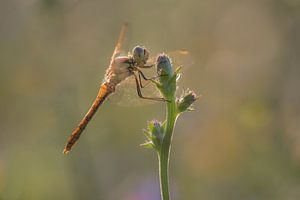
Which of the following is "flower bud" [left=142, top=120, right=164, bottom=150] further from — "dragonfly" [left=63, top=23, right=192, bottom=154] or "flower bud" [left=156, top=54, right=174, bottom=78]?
"dragonfly" [left=63, top=23, right=192, bottom=154]

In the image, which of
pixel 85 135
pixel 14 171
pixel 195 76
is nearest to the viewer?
pixel 14 171

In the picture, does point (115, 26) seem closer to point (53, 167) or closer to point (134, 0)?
point (134, 0)

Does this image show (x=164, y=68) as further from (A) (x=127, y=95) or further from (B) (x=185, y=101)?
(A) (x=127, y=95)

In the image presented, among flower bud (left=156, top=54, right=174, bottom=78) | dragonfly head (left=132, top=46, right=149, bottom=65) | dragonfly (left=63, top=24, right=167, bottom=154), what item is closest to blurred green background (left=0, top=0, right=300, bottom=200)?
dragonfly (left=63, top=24, right=167, bottom=154)

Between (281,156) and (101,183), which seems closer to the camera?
(281,156)

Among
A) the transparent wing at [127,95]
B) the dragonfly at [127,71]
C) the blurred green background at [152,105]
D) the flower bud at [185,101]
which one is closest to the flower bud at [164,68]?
the flower bud at [185,101]

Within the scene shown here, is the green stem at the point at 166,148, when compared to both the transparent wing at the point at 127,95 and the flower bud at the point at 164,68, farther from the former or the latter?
the transparent wing at the point at 127,95

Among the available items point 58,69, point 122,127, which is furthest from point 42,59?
point 122,127
